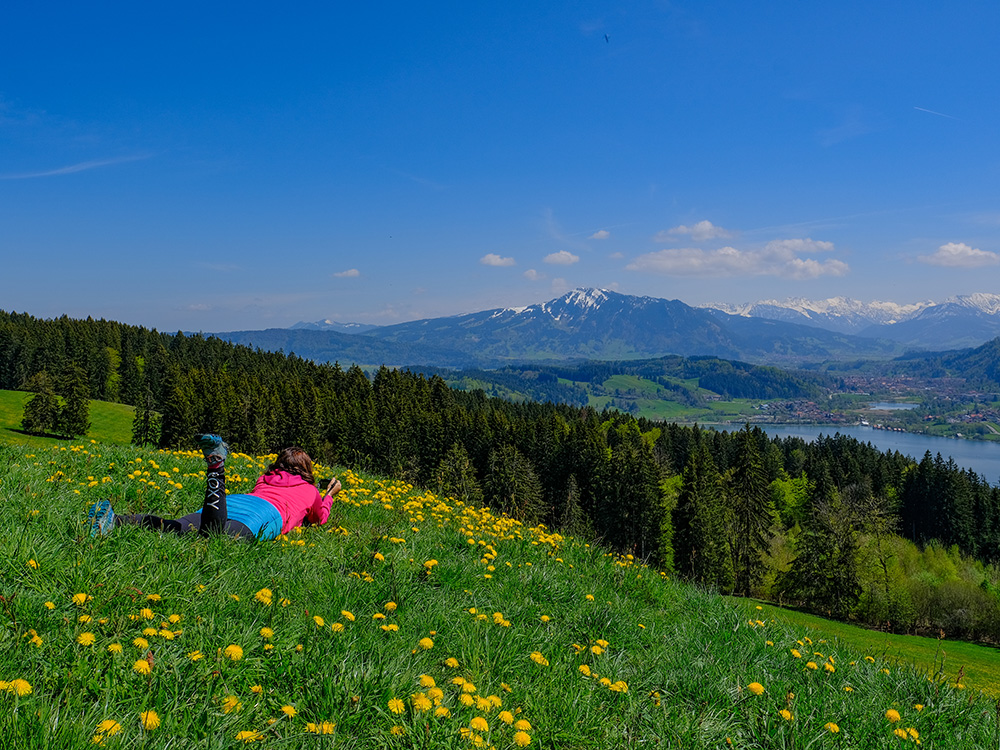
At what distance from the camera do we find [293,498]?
7.13 metres

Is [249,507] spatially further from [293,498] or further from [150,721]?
[150,721]

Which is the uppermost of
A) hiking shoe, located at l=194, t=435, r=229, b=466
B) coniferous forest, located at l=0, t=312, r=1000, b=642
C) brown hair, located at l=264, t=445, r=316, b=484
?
hiking shoe, located at l=194, t=435, r=229, b=466

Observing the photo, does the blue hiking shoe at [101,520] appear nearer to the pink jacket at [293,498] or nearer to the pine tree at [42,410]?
the pink jacket at [293,498]

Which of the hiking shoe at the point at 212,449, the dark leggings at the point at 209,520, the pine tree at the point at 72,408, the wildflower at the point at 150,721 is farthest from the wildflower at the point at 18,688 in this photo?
the pine tree at the point at 72,408

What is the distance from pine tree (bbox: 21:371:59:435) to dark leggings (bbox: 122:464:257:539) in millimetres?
88339

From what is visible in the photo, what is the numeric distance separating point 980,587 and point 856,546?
13.2 metres

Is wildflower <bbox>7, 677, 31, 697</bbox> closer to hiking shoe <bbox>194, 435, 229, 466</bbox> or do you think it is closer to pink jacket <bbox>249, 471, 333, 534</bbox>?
hiking shoe <bbox>194, 435, 229, 466</bbox>

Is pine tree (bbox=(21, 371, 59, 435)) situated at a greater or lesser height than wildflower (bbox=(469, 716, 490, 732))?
lesser

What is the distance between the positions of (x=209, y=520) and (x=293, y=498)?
1358 millimetres

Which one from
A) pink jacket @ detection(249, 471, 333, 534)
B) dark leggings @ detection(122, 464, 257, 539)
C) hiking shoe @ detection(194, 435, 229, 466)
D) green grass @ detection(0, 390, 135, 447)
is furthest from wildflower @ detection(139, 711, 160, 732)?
green grass @ detection(0, 390, 135, 447)

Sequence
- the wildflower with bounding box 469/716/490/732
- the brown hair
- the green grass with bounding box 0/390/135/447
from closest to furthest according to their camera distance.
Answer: the wildflower with bounding box 469/716/490/732 → the brown hair → the green grass with bounding box 0/390/135/447

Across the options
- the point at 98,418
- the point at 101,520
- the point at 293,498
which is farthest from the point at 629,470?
the point at 98,418

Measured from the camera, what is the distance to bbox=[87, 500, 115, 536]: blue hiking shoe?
5.03 metres

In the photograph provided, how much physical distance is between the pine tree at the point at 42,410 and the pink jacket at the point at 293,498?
87.5 m
